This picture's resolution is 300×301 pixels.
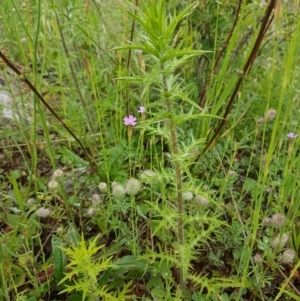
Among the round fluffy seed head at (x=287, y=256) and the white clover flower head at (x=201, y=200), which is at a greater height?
the white clover flower head at (x=201, y=200)

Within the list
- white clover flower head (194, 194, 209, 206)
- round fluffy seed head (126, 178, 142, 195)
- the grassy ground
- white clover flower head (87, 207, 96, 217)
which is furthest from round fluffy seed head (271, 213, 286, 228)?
white clover flower head (87, 207, 96, 217)

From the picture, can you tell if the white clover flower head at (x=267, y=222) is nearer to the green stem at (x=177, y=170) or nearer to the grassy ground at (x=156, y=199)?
the grassy ground at (x=156, y=199)

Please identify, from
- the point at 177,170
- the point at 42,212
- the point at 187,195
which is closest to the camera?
the point at 177,170

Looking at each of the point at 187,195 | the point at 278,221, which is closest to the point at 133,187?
the point at 187,195

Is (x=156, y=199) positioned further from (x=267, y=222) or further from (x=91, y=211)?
(x=267, y=222)

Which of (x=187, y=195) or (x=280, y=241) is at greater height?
(x=187, y=195)

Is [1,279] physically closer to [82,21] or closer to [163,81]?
[163,81]

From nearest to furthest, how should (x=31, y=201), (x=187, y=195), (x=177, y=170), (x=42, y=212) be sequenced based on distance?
(x=177, y=170) < (x=187, y=195) < (x=42, y=212) < (x=31, y=201)

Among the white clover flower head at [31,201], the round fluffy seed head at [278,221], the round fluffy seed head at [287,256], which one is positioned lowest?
the round fluffy seed head at [287,256]

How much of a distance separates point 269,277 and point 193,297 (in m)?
0.20

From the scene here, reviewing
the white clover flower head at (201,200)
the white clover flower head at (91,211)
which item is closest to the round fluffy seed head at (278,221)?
the white clover flower head at (201,200)

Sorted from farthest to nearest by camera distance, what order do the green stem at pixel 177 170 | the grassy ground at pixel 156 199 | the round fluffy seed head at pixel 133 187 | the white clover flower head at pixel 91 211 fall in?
the white clover flower head at pixel 91 211 → the round fluffy seed head at pixel 133 187 → the grassy ground at pixel 156 199 → the green stem at pixel 177 170

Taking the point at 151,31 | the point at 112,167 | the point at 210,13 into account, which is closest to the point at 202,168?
the point at 112,167

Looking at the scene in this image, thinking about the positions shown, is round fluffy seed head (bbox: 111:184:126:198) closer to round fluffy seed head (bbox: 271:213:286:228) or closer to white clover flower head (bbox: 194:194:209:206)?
white clover flower head (bbox: 194:194:209:206)
